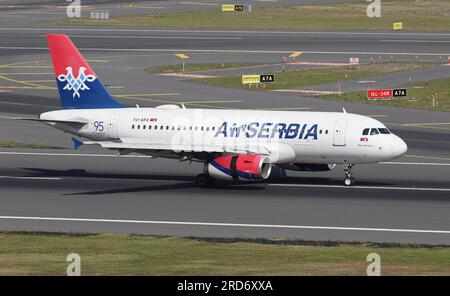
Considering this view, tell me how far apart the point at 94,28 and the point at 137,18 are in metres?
13.7

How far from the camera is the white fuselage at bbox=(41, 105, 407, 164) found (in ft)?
Result: 216

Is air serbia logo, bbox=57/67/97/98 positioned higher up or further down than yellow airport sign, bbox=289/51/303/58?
further down

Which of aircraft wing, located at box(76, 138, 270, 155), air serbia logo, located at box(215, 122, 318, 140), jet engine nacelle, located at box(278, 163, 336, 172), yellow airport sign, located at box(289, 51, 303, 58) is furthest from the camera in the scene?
yellow airport sign, located at box(289, 51, 303, 58)

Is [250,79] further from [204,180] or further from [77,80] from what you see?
[204,180]

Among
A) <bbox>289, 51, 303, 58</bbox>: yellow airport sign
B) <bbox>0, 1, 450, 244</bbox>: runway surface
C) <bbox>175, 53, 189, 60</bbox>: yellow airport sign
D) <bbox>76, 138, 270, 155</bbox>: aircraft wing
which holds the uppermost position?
<bbox>289, 51, 303, 58</bbox>: yellow airport sign

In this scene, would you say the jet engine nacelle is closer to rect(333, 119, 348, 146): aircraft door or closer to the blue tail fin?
rect(333, 119, 348, 146): aircraft door

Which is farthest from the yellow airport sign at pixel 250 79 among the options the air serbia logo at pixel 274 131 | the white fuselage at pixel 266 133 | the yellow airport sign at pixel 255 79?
the air serbia logo at pixel 274 131

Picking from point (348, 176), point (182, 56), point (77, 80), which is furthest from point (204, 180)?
point (182, 56)

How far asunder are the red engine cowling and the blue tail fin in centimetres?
894

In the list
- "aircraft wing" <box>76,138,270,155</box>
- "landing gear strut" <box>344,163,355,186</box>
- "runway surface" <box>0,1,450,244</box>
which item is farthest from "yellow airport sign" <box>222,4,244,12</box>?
"aircraft wing" <box>76,138,270,155</box>

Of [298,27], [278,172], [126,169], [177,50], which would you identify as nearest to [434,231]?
[278,172]

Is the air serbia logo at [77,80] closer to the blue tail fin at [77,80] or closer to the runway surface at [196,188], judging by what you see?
the blue tail fin at [77,80]

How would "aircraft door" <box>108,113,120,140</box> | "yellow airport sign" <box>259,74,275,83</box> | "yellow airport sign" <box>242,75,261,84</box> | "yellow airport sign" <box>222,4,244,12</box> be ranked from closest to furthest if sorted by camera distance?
1. "aircraft door" <box>108,113,120,140</box>
2. "yellow airport sign" <box>242,75,261,84</box>
3. "yellow airport sign" <box>259,74,275,83</box>
4. "yellow airport sign" <box>222,4,244,12</box>

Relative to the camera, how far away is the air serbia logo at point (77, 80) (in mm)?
70938
